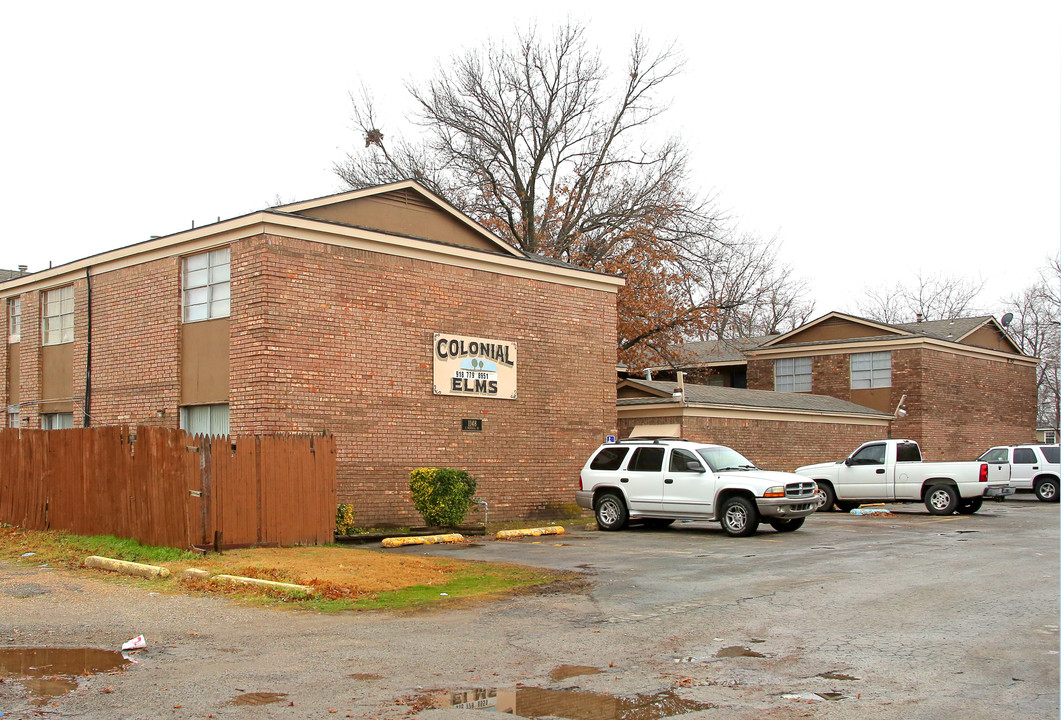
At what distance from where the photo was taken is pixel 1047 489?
3200cm

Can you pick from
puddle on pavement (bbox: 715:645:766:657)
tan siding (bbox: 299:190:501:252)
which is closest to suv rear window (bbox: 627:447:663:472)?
tan siding (bbox: 299:190:501:252)

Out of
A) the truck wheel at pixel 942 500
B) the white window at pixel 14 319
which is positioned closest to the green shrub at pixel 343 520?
the white window at pixel 14 319

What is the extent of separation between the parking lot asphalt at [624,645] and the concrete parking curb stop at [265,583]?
75 centimetres

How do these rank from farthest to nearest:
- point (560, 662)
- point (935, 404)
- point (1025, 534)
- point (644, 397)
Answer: point (935, 404) → point (644, 397) → point (1025, 534) → point (560, 662)

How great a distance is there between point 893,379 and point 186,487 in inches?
1247

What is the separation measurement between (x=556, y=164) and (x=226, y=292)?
73.5 ft

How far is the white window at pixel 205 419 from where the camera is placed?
20.4 meters

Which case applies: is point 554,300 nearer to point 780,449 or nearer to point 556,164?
point 780,449

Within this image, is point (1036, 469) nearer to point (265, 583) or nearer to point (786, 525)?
point (786, 525)

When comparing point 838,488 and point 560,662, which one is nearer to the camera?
point 560,662

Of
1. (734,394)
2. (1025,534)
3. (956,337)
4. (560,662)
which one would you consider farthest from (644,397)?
(560,662)

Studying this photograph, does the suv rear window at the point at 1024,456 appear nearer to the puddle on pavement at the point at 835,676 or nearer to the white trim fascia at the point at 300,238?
the white trim fascia at the point at 300,238

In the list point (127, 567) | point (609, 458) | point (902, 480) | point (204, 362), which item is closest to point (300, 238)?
point (204, 362)

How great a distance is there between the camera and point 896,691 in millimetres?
7547
